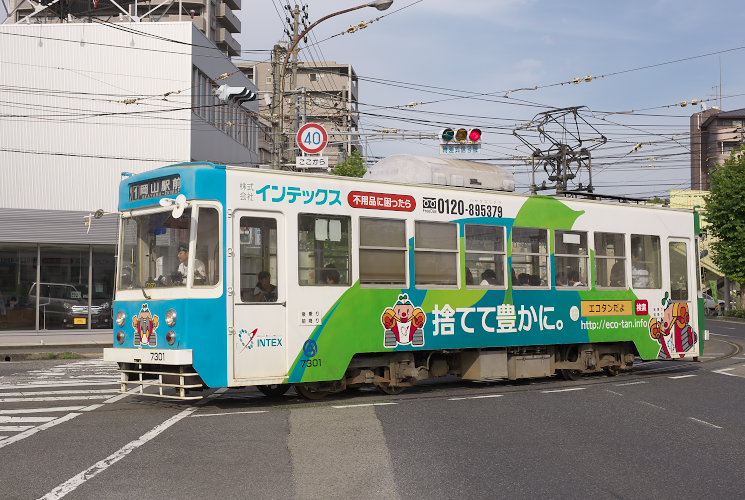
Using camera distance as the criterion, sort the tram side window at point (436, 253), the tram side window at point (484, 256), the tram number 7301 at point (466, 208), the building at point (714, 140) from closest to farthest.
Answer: the tram side window at point (436, 253) < the tram number 7301 at point (466, 208) < the tram side window at point (484, 256) < the building at point (714, 140)

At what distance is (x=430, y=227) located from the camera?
1381 centimetres

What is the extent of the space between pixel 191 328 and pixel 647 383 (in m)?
8.91

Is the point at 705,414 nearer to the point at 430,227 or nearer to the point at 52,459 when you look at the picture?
the point at 430,227

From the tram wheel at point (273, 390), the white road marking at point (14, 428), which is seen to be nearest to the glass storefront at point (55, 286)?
the tram wheel at point (273, 390)

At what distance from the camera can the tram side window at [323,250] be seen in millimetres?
12234

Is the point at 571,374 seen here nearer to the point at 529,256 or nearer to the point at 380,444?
the point at 529,256

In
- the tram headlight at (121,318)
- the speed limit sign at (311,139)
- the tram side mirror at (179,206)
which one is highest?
the speed limit sign at (311,139)

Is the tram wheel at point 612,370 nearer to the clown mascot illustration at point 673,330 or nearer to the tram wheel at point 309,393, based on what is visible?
the clown mascot illustration at point 673,330

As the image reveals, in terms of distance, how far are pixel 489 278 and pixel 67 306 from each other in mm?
22464

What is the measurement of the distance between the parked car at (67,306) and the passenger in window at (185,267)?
74.6 ft

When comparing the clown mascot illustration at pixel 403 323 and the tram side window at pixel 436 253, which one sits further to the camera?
the tram side window at pixel 436 253

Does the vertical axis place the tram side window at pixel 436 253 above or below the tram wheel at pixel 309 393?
above

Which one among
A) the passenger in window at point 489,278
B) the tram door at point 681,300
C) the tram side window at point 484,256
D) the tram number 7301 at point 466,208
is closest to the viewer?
the tram number 7301 at point 466,208

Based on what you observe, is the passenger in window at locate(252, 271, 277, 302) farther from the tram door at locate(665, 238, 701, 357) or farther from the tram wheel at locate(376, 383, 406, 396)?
the tram door at locate(665, 238, 701, 357)
